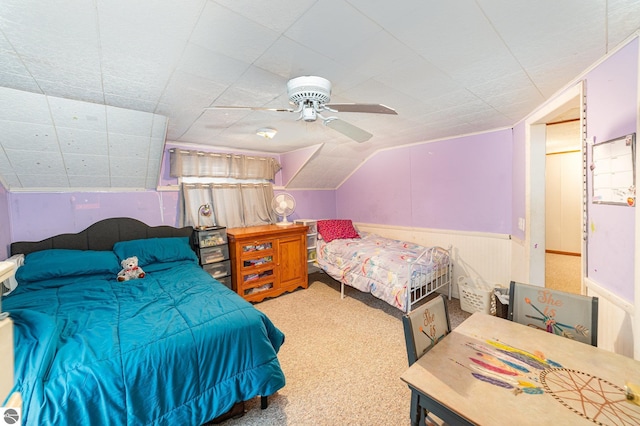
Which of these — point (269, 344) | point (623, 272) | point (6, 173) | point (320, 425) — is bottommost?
point (320, 425)

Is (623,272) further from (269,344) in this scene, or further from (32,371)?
(32,371)

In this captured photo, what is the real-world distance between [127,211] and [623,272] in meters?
4.49

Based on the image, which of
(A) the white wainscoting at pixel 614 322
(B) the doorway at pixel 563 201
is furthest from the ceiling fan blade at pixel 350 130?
(B) the doorway at pixel 563 201

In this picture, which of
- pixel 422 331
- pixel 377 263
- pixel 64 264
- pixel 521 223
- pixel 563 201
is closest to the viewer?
pixel 422 331

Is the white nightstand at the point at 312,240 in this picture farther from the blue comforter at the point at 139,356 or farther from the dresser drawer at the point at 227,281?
the blue comforter at the point at 139,356

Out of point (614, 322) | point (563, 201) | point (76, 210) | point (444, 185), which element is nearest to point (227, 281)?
point (76, 210)

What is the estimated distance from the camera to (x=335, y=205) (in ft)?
17.3

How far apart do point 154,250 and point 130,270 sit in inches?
14.4

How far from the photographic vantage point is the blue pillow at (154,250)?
9.22ft

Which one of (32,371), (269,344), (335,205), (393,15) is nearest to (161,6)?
(393,15)

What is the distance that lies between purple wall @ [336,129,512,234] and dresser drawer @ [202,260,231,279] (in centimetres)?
255

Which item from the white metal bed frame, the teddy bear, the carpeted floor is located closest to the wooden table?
the carpeted floor

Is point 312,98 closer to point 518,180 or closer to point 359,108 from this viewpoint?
point 359,108

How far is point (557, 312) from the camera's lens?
4.83 ft
